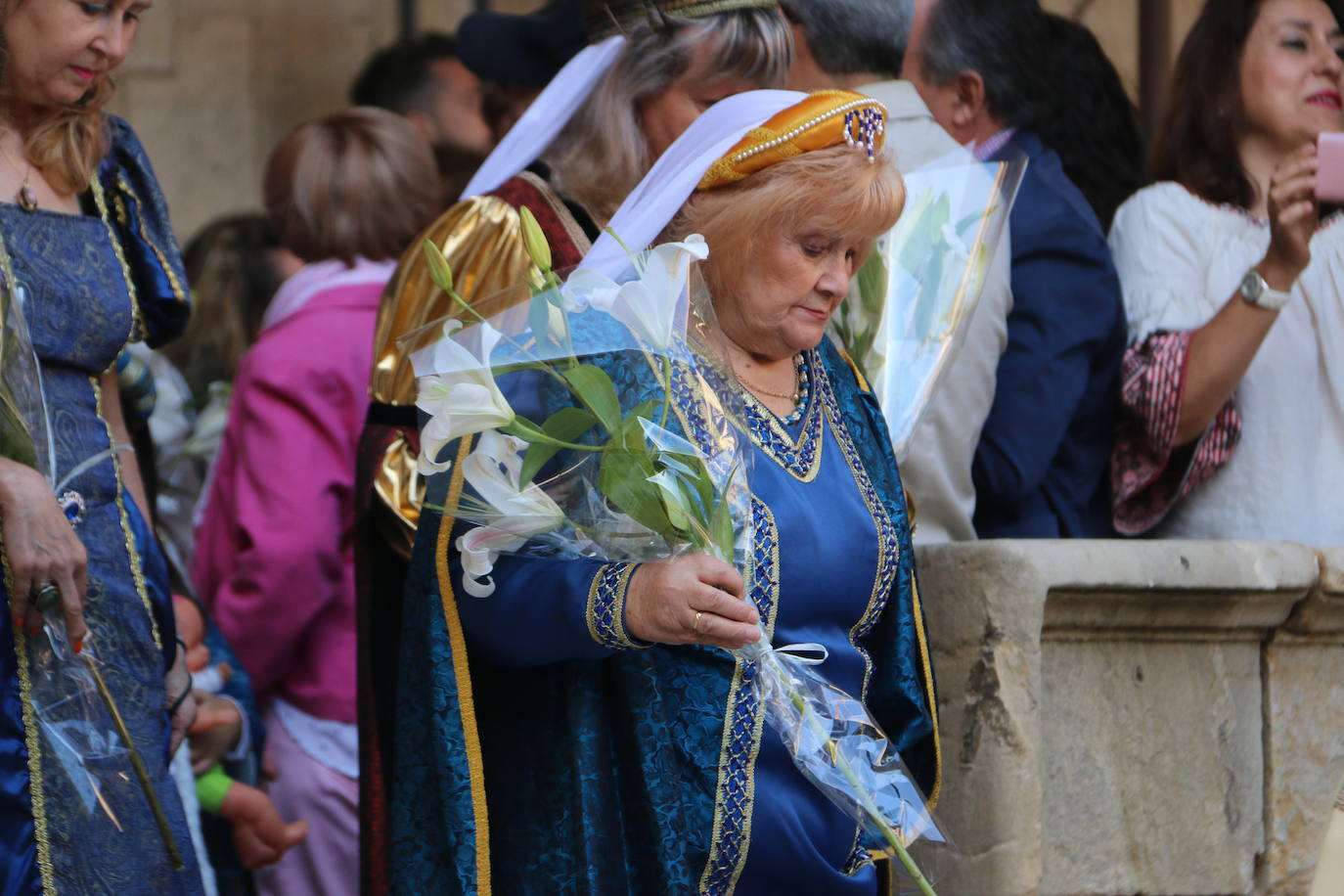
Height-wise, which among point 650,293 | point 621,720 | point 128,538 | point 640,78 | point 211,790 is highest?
point 640,78

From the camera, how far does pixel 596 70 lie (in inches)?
124

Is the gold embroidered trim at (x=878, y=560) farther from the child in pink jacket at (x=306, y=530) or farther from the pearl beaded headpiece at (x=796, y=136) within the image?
the child in pink jacket at (x=306, y=530)

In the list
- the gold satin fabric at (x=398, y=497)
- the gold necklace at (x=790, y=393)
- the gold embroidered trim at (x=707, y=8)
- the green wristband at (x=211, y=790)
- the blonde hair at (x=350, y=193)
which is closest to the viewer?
the gold necklace at (x=790, y=393)

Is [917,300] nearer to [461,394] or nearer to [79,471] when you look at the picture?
[461,394]

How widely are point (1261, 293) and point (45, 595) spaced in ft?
6.55

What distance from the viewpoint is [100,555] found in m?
2.68

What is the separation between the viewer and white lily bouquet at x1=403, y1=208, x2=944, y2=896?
7.38ft

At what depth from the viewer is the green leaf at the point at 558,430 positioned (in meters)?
2.26

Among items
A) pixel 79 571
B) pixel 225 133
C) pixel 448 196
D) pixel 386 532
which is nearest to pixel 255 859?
pixel 386 532

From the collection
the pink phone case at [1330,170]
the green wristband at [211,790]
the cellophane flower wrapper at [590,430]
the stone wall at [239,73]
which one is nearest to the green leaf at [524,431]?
the cellophane flower wrapper at [590,430]

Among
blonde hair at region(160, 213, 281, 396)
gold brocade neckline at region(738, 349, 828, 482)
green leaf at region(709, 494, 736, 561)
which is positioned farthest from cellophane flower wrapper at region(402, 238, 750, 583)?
blonde hair at region(160, 213, 281, 396)

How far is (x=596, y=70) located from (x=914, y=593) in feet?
3.48

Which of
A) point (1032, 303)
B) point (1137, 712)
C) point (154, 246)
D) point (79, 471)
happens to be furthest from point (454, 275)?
point (1137, 712)

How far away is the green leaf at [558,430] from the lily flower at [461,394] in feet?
0.16
